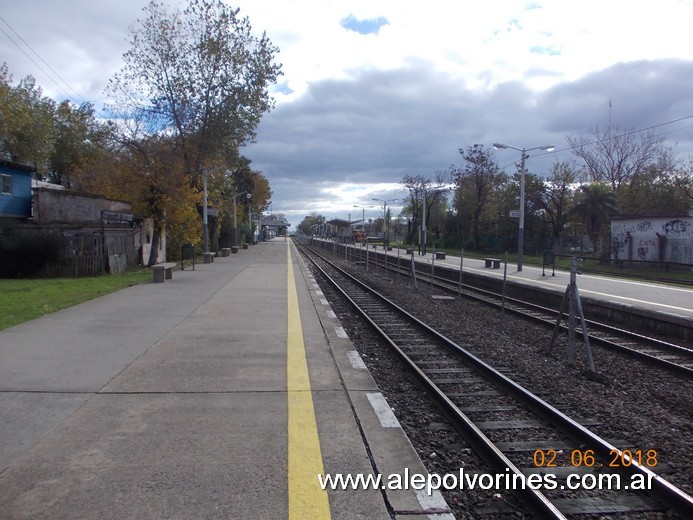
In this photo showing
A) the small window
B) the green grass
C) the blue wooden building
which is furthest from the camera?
the small window

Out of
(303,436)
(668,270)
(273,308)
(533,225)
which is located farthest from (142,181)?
(533,225)

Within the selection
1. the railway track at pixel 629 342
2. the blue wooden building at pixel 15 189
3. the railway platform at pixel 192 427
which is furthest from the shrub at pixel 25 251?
the railway track at pixel 629 342

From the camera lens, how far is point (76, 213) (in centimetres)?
2764

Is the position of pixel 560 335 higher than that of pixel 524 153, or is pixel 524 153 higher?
pixel 524 153

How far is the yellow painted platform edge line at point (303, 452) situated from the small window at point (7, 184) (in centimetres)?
2565

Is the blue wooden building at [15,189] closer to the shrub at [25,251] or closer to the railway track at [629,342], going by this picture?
the shrub at [25,251]

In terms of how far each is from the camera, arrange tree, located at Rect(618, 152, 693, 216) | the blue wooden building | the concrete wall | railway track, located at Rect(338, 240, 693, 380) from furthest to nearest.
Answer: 1. tree, located at Rect(618, 152, 693, 216)
2. the concrete wall
3. the blue wooden building
4. railway track, located at Rect(338, 240, 693, 380)

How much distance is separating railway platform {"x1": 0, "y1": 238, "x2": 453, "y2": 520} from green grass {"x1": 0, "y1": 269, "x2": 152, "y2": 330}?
2042 mm

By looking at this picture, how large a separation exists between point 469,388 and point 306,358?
216 centimetres

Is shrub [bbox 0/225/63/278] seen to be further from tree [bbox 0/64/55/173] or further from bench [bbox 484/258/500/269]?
bench [bbox 484/258/500/269]

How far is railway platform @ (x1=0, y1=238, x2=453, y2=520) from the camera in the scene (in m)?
3.37

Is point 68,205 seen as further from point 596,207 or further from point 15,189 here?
point 596,207

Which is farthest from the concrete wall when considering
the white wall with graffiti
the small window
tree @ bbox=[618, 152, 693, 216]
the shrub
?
tree @ bbox=[618, 152, 693, 216]

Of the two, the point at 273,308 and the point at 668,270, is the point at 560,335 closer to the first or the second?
the point at 273,308
